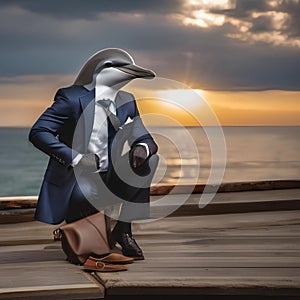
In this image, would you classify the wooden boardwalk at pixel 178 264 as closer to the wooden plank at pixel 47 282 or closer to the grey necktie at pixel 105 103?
the wooden plank at pixel 47 282

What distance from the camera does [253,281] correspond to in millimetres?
2797

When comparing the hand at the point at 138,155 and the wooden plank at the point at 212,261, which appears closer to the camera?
the wooden plank at the point at 212,261

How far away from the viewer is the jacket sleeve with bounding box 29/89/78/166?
2977 mm

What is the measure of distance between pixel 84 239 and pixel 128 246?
0.20 meters

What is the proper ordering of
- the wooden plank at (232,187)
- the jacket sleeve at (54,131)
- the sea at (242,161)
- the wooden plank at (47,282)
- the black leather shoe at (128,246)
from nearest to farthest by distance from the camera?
the wooden plank at (47,282)
the jacket sleeve at (54,131)
the black leather shoe at (128,246)
the sea at (242,161)
the wooden plank at (232,187)

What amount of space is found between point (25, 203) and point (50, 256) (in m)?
1.04

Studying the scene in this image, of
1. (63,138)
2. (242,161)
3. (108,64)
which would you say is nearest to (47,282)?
(63,138)

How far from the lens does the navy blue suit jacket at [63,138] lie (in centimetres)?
299

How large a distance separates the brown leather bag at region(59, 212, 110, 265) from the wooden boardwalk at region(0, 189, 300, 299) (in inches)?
2.2

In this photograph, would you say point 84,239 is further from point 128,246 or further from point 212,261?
point 212,261

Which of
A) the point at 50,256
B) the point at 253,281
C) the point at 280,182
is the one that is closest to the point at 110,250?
the point at 50,256

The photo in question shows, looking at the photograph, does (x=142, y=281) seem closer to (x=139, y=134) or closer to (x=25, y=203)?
(x=139, y=134)

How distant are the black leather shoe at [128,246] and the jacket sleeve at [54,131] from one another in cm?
37

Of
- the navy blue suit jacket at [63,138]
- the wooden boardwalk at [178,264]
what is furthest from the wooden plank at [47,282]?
the navy blue suit jacket at [63,138]
